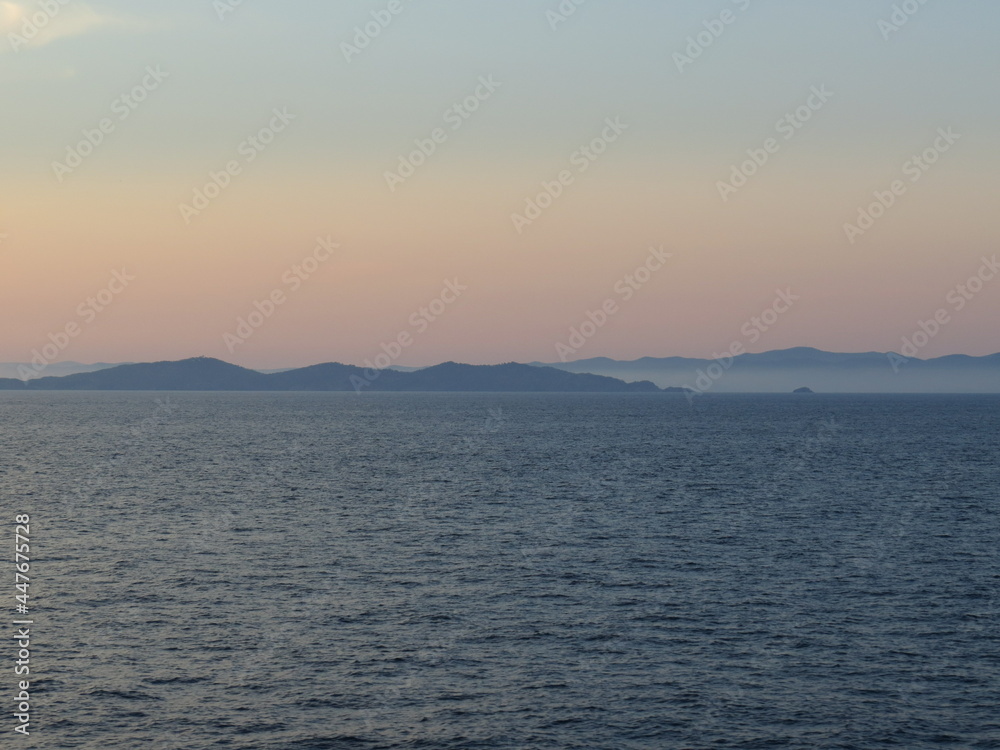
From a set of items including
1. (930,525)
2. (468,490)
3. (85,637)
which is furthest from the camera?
(468,490)

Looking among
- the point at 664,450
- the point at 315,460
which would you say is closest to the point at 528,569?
the point at 315,460

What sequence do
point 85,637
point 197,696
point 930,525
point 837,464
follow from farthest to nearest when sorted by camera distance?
point 837,464, point 930,525, point 85,637, point 197,696

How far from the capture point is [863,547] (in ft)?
224

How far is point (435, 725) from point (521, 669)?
674 cm

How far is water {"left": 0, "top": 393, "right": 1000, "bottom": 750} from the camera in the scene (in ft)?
119

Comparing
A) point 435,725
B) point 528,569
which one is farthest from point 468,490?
point 435,725

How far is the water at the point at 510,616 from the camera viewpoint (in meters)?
36.2

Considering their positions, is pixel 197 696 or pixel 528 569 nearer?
pixel 197 696

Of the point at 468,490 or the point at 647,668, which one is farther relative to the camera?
the point at 468,490

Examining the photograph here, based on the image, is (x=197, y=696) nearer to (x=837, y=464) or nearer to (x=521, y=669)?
(x=521, y=669)

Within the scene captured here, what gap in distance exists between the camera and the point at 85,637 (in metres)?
45.3

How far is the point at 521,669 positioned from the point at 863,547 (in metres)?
36.8

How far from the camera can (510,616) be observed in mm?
49750

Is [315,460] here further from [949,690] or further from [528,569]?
[949,690]
